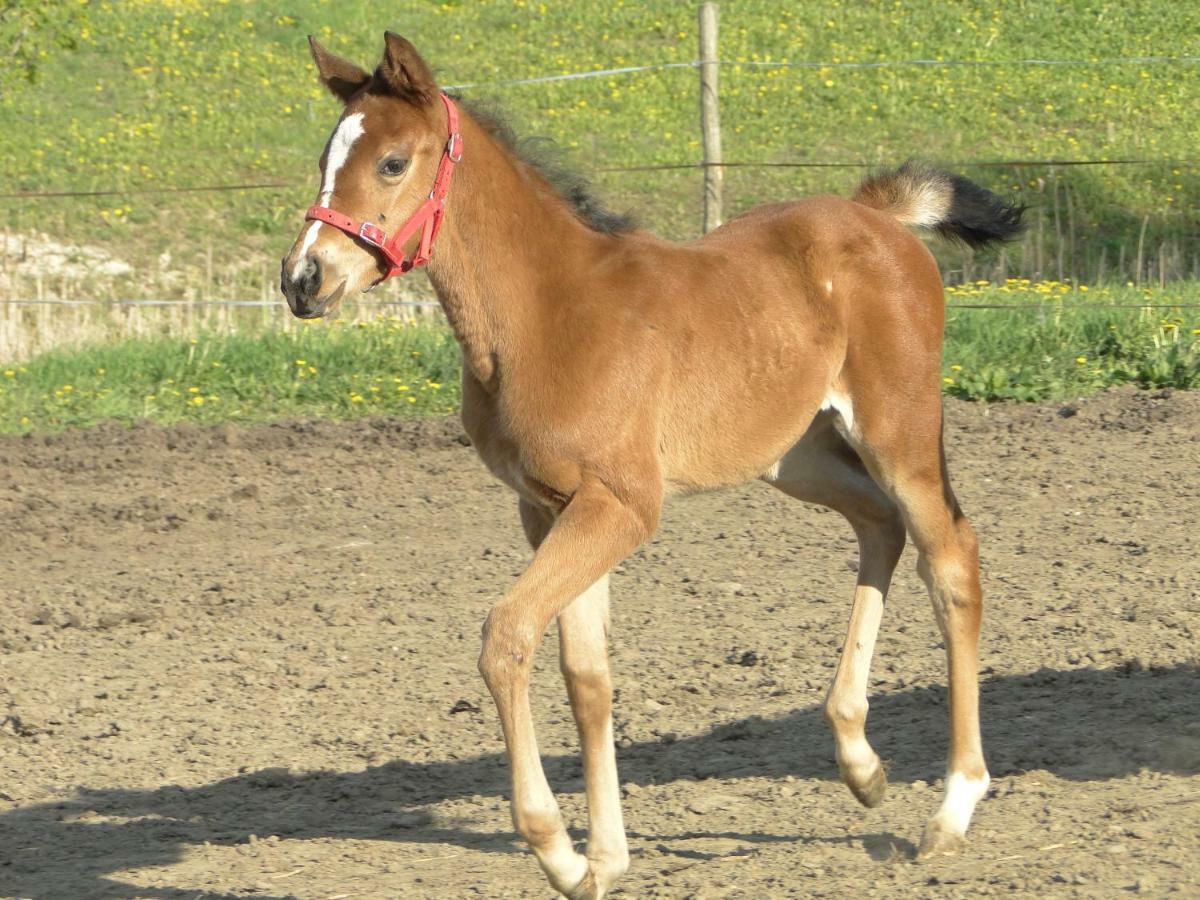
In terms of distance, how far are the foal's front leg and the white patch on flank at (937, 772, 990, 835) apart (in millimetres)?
1007

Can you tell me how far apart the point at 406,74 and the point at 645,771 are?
2.40 meters

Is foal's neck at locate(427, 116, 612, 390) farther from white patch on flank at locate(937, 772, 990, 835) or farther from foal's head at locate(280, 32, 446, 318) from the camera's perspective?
white patch on flank at locate(937, 772, 990, 835)

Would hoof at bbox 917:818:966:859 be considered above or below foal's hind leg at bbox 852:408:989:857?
below

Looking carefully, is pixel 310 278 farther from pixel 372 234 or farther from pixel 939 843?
pixel 939 843

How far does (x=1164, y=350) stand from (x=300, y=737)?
21.2ft

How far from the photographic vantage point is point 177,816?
190 inches

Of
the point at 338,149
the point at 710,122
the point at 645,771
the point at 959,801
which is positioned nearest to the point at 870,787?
the point at 959,801

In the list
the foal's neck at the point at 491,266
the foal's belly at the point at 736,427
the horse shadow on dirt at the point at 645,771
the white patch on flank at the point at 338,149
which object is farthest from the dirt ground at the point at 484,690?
the white patch on flank at the point at 338,149

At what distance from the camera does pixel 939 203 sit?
5074 mm

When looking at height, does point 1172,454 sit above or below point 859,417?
below

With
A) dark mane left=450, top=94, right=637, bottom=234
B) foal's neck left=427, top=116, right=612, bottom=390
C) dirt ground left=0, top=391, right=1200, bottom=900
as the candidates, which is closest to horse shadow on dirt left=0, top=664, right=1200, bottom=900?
dirt ground left=0, top=391, right=1200, bottom=900

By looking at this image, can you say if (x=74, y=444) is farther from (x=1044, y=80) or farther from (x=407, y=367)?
(x=1044, y=80)

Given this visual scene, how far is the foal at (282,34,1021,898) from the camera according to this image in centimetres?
367

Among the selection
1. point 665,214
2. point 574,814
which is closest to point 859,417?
point 574,814
